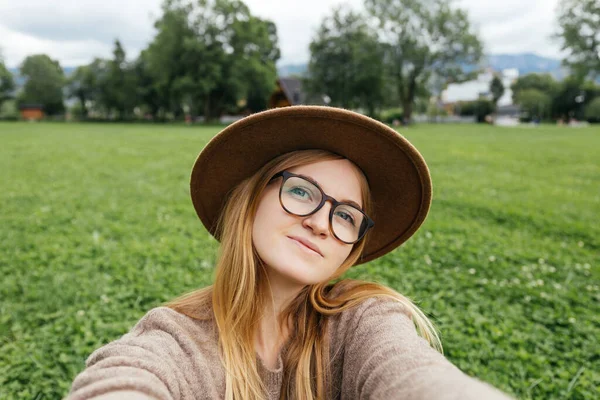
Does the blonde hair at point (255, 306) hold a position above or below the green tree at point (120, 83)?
below

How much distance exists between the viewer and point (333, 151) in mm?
1698

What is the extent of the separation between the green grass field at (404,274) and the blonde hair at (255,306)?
1.64 metres

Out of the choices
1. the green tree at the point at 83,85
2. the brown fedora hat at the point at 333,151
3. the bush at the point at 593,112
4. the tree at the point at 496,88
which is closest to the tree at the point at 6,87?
the green tree at the point at 83,85

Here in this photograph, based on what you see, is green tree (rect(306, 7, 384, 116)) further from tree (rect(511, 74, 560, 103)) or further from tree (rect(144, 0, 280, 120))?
tree (rect(511, 74, 560, 103))

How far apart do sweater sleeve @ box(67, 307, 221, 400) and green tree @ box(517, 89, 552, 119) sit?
8498 cm

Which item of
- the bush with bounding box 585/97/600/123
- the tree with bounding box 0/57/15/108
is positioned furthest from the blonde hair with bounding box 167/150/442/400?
the tree with bounding box 0/57/15/108

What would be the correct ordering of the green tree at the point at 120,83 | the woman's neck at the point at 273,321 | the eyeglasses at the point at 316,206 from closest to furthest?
the eyeglasses at the point at 316,206
the woman's neck at the point at 273,321
the green tree at the point at 120,83

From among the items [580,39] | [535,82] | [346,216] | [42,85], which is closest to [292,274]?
[346,216]

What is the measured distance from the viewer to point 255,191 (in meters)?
1.70

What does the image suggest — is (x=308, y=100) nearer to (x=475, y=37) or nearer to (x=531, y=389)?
(x=475, y=37)

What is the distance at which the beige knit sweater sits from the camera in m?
1.07

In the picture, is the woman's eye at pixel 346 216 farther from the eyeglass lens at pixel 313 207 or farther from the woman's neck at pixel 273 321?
the woman's neck at pixel 273 321

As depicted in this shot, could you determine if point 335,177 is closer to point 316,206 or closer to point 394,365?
point 316,206

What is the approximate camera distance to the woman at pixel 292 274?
146 cm
